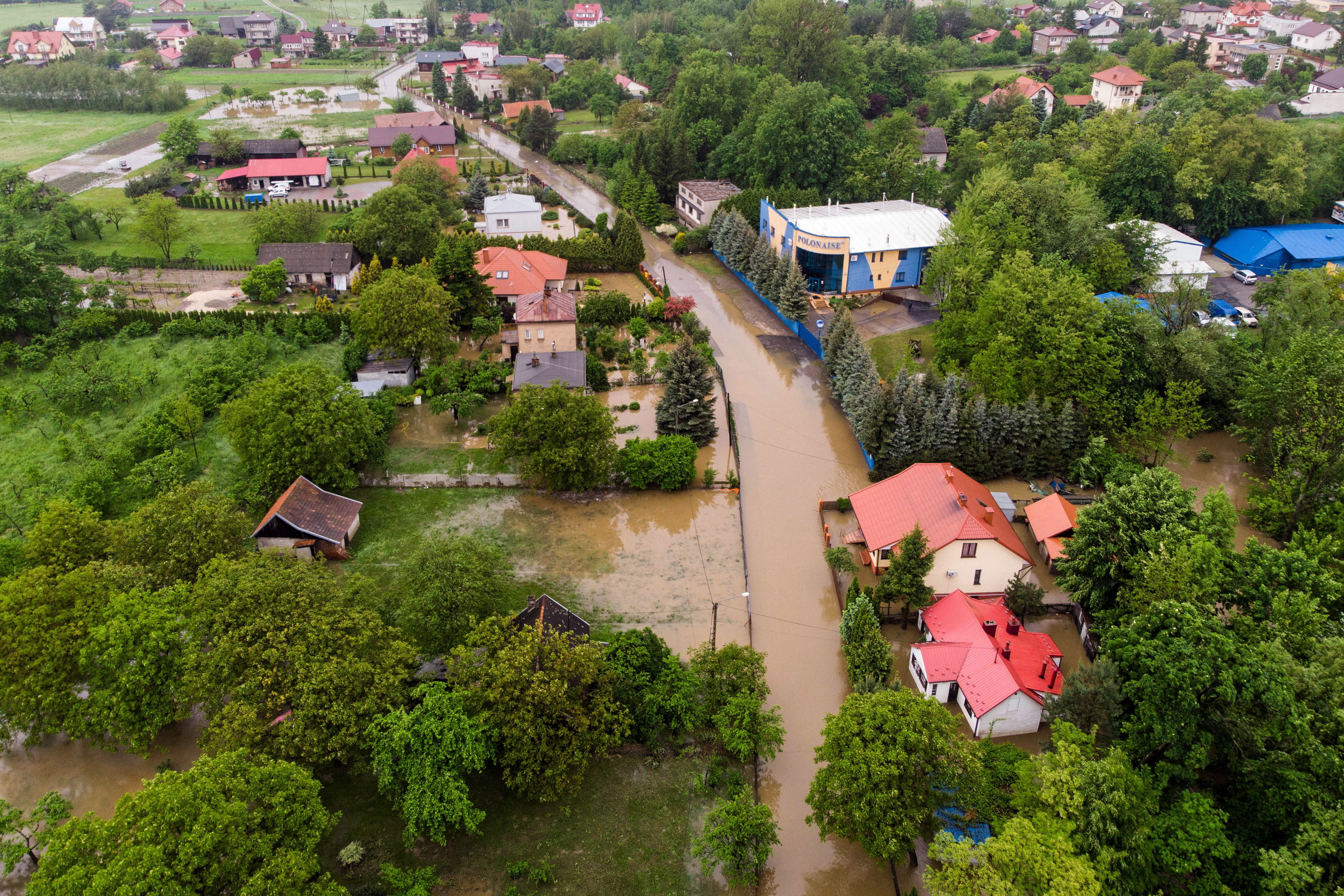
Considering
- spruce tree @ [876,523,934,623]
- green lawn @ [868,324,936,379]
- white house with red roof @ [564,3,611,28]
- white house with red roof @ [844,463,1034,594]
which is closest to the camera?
spruce tree @ [876,523,934,623]

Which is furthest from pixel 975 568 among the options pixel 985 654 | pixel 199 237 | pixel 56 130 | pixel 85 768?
pixel 56 130

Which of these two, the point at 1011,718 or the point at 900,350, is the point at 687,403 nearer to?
the point at 900,350

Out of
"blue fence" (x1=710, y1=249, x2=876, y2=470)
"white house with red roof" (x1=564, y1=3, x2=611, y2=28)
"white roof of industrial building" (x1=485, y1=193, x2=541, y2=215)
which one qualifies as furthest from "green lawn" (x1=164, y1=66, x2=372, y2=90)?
"blue fence" (x1=710, y1=249, x2=876, y2=470)

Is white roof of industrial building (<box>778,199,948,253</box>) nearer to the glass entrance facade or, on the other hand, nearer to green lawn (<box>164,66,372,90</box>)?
the glass entrance facade

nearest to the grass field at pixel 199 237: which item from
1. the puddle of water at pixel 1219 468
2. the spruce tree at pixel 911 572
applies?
the spruce tree at pixel 911 572

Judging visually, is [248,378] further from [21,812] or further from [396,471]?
→ [21,812]

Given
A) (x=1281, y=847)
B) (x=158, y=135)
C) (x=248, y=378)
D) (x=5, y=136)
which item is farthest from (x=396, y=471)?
(x=5, y=136)

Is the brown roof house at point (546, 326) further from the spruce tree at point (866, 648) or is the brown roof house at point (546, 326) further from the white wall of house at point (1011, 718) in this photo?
the white wall of house at point (1011, 718)
